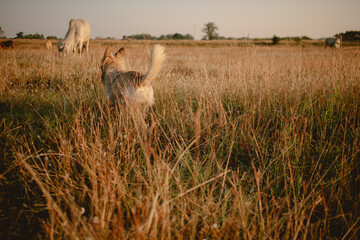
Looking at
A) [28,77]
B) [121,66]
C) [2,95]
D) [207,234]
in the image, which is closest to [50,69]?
[28,77]

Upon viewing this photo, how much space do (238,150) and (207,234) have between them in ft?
3.66

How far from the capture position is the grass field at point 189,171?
1054mm

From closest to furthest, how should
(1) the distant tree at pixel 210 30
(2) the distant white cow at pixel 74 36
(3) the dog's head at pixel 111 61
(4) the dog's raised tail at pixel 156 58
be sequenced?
(4) the dog's raised tail at pixel 156 58 → (3) the dog's head at pixel 111 61 → (2) the distant white cow at pixel 74 36 → (1) the distant tree at pixel 210 30

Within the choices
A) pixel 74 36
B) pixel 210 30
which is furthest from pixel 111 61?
pixel 210 30

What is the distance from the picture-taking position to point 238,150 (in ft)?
6.72

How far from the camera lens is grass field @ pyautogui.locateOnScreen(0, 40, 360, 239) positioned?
1.05 metres

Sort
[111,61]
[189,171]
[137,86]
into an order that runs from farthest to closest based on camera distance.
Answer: [111,61] → [137,86] → [189,171]

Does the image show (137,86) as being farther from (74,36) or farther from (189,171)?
(74,36)

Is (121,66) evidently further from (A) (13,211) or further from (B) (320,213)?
(B) (320,213)

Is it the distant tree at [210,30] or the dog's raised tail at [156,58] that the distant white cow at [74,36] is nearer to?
the dog's raised tail at [156,58]

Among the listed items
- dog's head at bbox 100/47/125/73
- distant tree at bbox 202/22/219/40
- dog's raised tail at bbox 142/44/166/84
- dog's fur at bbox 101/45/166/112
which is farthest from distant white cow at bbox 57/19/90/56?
distant tree at bbox 202/22/219/40

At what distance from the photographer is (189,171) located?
1738 millimetres

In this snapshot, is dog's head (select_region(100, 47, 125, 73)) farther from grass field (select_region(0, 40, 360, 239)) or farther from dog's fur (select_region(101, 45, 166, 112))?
grass field (select_region(0, 40, 360, 239))

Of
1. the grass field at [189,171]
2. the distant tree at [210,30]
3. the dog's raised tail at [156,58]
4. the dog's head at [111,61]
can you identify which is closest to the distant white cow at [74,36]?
the grass field at [189,171]
